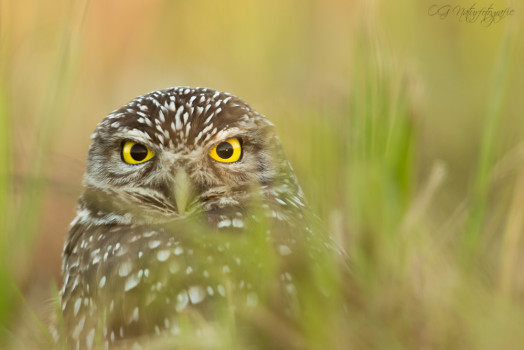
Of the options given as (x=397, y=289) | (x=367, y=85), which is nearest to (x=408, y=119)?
(x=367, y=85)

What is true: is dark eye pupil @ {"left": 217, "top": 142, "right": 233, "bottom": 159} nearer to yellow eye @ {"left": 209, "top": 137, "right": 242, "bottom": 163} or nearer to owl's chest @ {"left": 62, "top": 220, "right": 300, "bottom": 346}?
yellow eye @ {"left": 209, "top": 137, "right": 242, "bottom": 163}

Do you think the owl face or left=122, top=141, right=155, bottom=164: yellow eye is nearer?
the owl face

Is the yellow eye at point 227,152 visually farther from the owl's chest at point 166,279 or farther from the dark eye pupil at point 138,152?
the owl's chest at point 166,279

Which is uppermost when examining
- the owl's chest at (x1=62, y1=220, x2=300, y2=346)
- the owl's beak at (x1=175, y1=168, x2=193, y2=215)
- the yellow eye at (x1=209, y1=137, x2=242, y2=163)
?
the yellow eye at (x1=209, y1=137, x2=242, y2=163)

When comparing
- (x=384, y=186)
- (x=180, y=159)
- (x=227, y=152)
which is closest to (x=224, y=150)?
(x=227, y=152)

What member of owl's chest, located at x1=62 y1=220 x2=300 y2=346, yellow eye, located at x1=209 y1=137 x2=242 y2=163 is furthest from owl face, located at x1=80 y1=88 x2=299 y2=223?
owl's chest, located at x1=62 y1=220 x2=300 y2=346

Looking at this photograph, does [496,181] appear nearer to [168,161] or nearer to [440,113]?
[168,161]

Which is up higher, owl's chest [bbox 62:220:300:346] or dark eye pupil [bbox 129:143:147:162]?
dark eye pupil [bbox 129:143:147:162]
